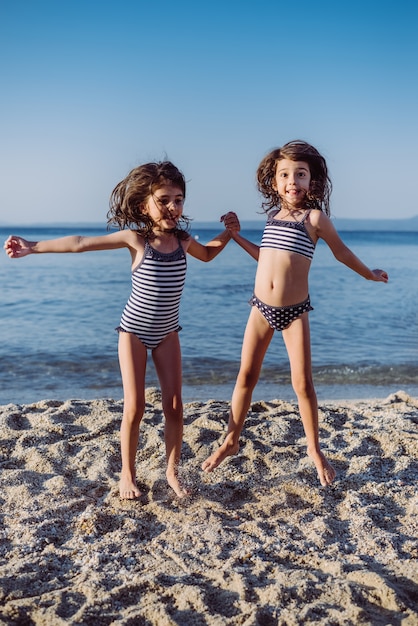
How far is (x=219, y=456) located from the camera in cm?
443

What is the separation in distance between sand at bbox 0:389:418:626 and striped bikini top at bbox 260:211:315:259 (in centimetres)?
156

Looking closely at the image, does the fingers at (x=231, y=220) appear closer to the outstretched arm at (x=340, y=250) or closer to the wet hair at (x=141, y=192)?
the wet hair at (x=141, y=192)

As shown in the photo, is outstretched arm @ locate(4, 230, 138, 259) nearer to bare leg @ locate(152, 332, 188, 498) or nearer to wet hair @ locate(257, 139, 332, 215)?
bare leg @ locate(152, 332, 188, 498)

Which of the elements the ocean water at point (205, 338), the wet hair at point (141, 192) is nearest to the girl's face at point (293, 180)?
Answer: the wet hair at point (141, 192)

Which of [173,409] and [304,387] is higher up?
[304,387]

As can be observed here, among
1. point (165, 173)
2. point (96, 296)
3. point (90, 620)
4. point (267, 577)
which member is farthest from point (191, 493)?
point (96, 296)

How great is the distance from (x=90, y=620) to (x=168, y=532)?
948mm

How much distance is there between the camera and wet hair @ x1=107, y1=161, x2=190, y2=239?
4094 mm

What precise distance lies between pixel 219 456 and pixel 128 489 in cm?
66

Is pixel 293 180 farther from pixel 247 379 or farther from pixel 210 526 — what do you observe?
pixel 210 526

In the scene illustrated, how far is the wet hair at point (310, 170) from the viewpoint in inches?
167

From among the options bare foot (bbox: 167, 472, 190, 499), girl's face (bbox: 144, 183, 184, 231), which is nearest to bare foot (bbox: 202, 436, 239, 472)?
bare foot (bbox: 167, 472, 190, 499)

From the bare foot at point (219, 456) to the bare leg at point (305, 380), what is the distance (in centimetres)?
52

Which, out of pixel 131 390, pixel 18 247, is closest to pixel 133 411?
pixel 131 390
